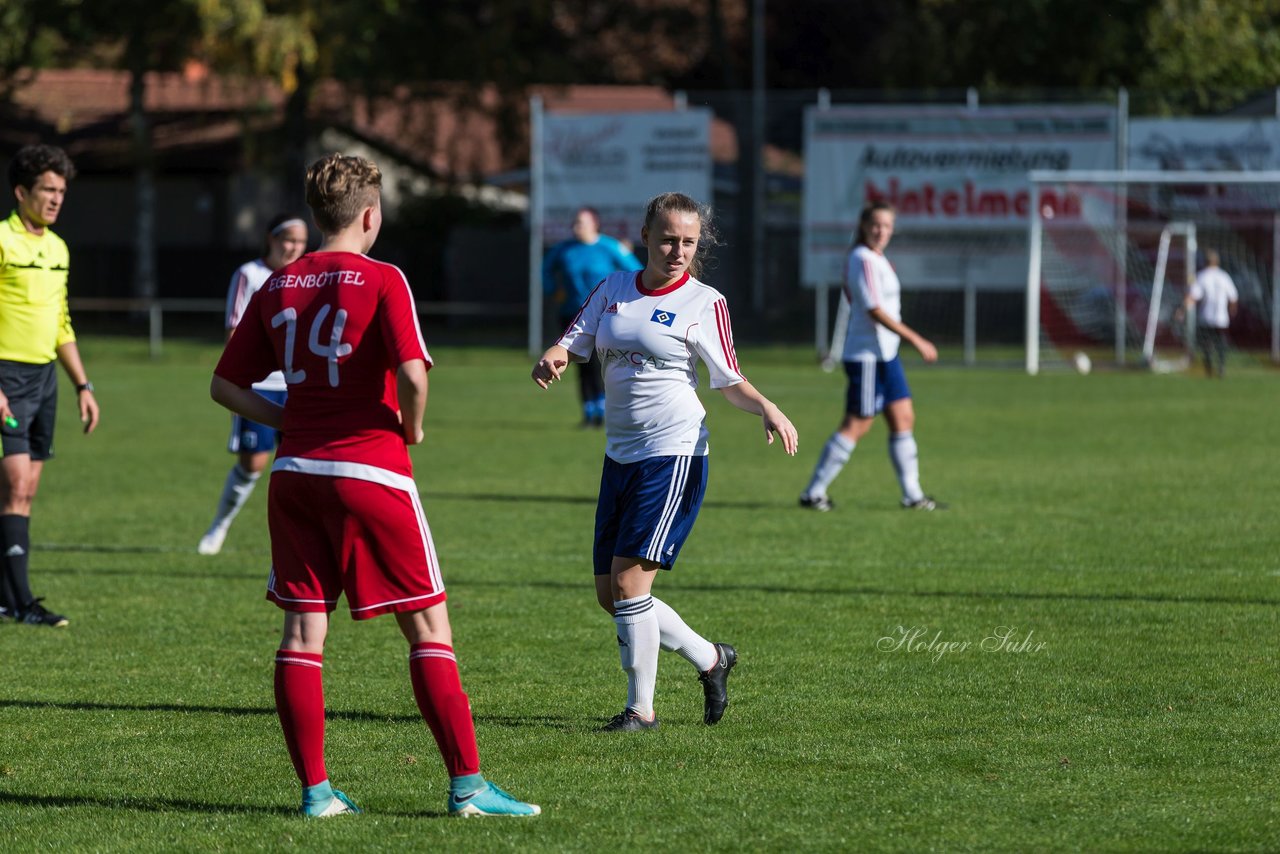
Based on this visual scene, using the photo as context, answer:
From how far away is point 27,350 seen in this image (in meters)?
7.92

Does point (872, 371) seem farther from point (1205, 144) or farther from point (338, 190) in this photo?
point (1205, 144)

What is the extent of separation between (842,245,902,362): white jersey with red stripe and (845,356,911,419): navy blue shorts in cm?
5

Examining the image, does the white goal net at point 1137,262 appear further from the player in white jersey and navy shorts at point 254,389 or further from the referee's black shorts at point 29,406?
the referee's black shorts at point 29,406

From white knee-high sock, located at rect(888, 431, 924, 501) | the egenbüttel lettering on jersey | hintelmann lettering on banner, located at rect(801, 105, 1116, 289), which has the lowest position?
white knee-high sock, located at rect(888, 431, 924, 501)

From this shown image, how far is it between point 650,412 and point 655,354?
0.20 m

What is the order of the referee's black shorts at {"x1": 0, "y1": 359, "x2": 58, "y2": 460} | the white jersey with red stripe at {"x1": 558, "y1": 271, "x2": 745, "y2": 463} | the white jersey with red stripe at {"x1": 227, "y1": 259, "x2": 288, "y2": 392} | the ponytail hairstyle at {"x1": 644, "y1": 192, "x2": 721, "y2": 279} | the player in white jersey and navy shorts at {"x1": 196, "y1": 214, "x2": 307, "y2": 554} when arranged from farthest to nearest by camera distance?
1. the white jersey with red stripe at {"x1": 227, "y1": 259, "x2": 288, "y2": 392}
2. the player in white jersey and navy shorts at {"x1": 196, "y1": 214, "x2": 307, "y2": 554}
3. the referee's black shorts at {"x1": 0, "y1": 359, "x2": 58, "y2": 460}
4. the white jersey with red stripe at {"x1": 558, "y1": 271, "x2": 745, "y2": 463}
5. the ponytail hairstyle at {"x1": 644, "y1": 192, "x2": 721, "y2": 279}

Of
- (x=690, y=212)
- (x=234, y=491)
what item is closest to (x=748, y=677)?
(x=690, y=212)

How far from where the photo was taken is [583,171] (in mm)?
29141

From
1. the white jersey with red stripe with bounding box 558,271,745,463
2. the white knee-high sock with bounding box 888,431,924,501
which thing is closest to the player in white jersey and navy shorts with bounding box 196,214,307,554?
the white jersey with red stripe with bounding box 558,271,745,463

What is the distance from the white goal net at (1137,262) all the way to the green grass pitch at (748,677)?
1347 centimetres

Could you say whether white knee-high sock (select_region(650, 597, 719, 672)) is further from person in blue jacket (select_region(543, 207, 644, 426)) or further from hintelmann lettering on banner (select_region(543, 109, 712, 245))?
hintelmann lettering on banner (select_region(543, 109, 712, 245))

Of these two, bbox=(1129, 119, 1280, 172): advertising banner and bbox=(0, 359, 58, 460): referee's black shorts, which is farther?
bbox=(1129, 119, 1280, 172): advertising banner

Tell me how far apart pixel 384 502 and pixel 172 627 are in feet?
12.4

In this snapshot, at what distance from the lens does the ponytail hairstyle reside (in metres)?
5.68
